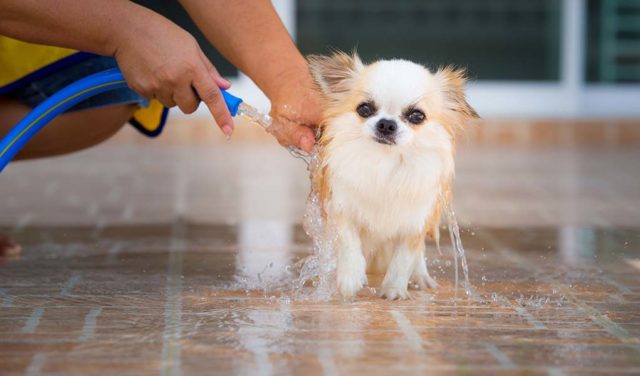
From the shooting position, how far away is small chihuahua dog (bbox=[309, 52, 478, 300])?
2.55 m

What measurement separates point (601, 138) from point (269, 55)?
17.2 feet

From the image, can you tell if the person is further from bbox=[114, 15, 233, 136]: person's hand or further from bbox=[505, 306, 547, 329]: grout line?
bbox=[505, 306, 547, 329]: grout line

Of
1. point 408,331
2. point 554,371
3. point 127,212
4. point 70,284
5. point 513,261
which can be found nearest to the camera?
point 554,371

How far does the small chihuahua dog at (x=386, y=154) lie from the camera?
2.55 metres

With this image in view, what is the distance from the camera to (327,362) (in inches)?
79.3

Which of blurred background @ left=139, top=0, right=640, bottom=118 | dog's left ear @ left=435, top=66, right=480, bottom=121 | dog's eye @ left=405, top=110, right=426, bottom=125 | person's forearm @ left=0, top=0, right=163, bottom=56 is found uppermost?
blurred background @ left=139, top=0, right=640, bottom=118

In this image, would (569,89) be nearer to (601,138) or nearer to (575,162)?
(601,138)

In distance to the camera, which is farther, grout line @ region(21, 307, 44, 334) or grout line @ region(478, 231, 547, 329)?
grout line @ region(478, 231, 547, 329)

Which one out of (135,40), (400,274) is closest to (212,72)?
(135,40)

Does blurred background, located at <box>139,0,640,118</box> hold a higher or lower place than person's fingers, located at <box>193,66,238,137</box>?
higher

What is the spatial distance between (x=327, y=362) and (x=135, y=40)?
883mm

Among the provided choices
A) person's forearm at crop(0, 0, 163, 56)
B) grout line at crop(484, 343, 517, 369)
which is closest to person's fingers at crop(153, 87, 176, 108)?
person's forearm at crop(0, 0, 163, 56)

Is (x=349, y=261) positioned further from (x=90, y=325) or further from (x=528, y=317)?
(x=90, y=325)

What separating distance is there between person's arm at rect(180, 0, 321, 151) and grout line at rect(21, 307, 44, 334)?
2.35ft
